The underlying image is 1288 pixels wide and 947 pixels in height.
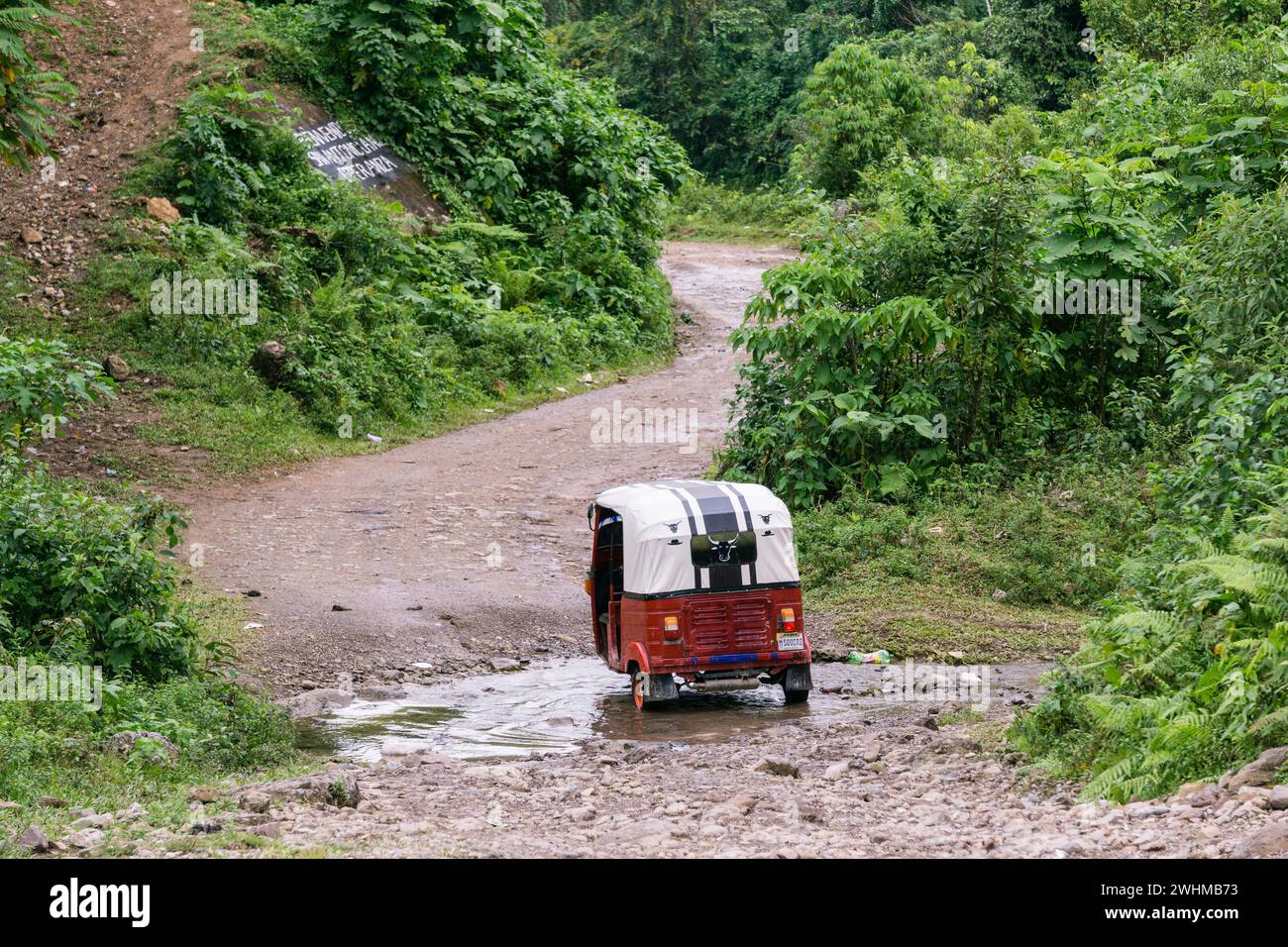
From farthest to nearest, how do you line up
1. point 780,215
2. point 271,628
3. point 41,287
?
point 780,215 → point 41,287 → point 271,628

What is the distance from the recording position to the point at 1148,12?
2919cm

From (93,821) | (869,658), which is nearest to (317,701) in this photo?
(93,821)

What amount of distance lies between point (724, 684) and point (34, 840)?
19.4ft

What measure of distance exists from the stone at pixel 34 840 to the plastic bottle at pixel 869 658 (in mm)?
7822

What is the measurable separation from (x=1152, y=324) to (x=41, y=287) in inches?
575

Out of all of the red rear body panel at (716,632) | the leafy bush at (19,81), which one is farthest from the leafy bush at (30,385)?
the red rear body panel at (716,632)

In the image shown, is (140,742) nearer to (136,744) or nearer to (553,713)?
(136,744)

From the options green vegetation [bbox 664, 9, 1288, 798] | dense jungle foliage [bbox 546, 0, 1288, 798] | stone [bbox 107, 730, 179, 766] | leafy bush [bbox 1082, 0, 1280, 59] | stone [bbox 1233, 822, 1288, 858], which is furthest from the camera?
leafy bush [bbox 1082, 0, 1280, 59]

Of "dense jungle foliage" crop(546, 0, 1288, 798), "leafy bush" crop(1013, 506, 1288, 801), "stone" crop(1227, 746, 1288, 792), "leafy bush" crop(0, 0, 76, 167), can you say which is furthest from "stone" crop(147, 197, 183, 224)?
"stone" crop(1227, 746, 1288, 792)

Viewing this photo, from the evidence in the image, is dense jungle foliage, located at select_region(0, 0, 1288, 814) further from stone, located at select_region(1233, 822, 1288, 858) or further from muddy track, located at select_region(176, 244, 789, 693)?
stone, located at select_region(1233, 822, 1288, 858)

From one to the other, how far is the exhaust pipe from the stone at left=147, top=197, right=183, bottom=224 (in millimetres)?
13581

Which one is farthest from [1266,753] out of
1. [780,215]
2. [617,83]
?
[617,83]

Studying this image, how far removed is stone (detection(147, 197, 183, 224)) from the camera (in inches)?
829

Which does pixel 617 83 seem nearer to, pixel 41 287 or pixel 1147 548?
pixel 41 287
